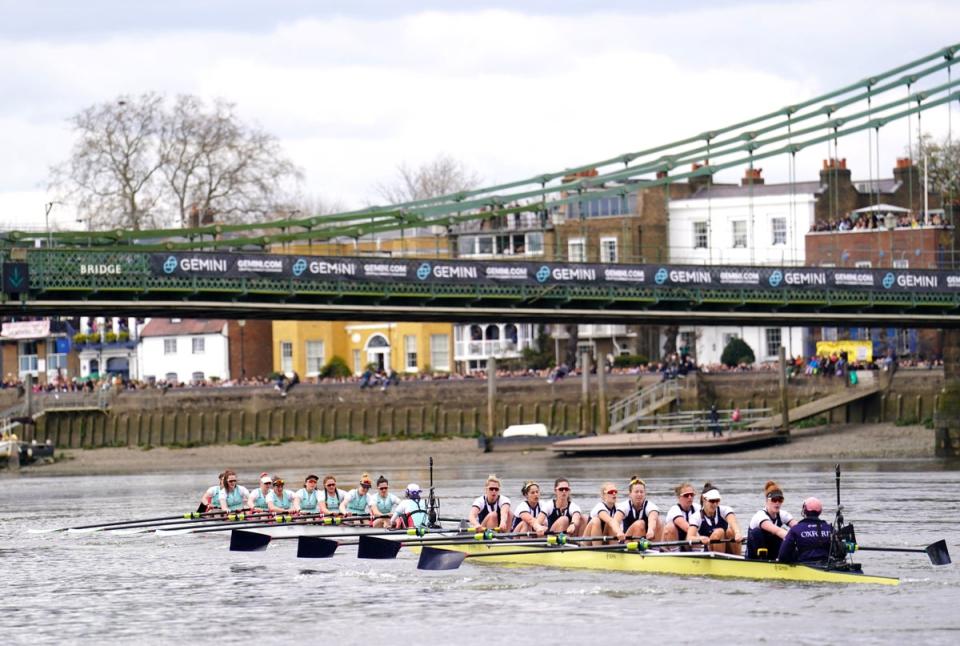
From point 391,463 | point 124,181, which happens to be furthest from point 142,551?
point 124,181

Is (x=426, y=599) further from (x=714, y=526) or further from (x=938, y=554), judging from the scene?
(x=938, y=554)

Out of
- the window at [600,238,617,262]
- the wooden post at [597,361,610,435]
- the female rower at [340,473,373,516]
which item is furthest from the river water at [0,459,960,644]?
the window at [600,238,617,262]

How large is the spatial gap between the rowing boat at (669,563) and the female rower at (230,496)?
348 inches

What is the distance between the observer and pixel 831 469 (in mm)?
54188

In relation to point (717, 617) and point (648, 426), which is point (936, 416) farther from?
point (717, 617)

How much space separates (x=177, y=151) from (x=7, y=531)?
51.6 meters

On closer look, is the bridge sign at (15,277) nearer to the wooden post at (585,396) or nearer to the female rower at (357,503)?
the female rower at (357,503)

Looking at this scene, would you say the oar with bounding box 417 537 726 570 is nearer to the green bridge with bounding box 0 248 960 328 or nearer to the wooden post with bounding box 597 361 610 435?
the green bridge with bounding box 0 248 960 328

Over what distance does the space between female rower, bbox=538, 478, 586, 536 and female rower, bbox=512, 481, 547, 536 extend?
3.8 inches

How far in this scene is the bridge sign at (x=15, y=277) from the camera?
47.4 metres

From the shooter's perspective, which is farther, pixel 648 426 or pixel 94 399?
pixel 94 399

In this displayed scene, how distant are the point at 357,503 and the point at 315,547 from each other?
12.9 ft

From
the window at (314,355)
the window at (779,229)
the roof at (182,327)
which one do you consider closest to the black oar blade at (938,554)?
the window at (779,229)

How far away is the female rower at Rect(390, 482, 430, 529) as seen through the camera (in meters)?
33.9
